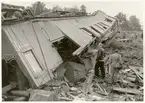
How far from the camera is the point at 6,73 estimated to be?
6.94 metres

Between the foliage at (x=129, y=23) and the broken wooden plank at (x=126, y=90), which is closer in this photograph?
the broken wooden plank at (x=126, y=90)

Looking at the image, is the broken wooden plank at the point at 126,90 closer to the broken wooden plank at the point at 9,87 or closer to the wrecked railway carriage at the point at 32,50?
the wrecked railway carriage at the point at 32,50

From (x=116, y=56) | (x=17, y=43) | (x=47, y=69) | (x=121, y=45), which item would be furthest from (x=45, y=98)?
(x=121, y=45)

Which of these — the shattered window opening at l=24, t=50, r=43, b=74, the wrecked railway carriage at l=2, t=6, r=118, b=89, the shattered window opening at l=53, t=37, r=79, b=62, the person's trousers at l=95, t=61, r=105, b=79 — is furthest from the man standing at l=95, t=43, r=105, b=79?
the shattered window opening at l=24, t=50, r=43, b=74

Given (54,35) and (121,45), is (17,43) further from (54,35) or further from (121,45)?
(121,45)

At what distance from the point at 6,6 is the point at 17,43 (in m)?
2.18

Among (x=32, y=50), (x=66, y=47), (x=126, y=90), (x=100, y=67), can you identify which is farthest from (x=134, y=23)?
(x=32, y=50)

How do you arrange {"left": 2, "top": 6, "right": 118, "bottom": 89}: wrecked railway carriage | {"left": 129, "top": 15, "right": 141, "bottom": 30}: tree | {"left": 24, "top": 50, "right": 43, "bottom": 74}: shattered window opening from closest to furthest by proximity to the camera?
{"left": 2, "top": 6, "right": 118, "bottom": 89}: wrecked railway carriage, {"left": 24, "top": 50, "right": 43, "bottom": 74}: shattered window opening, {"left": 129, "top": 15, "right": 141, "bottom": 30}: tree

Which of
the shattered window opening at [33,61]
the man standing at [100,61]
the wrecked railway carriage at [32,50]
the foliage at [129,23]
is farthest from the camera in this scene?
the foliage at [129,23]

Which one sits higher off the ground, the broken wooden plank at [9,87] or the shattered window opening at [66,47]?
the shattered window opening at [66,47]

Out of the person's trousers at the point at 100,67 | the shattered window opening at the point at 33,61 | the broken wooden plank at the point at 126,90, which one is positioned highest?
the shattered window opening at the point at 33,61

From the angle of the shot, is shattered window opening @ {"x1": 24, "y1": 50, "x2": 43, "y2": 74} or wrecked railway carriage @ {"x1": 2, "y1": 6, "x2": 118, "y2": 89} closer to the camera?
wrecked railway carriage @ {"x1": 2, "y1": 6, "x2": 118, "y2": 89}

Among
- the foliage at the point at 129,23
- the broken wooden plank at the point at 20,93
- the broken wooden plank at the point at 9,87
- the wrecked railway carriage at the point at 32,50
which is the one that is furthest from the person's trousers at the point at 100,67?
the foliage at the point at 129,23

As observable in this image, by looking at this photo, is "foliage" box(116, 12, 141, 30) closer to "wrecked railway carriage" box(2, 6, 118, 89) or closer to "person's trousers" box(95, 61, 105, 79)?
"person's trousers" box(95, 61, 105, 79)
